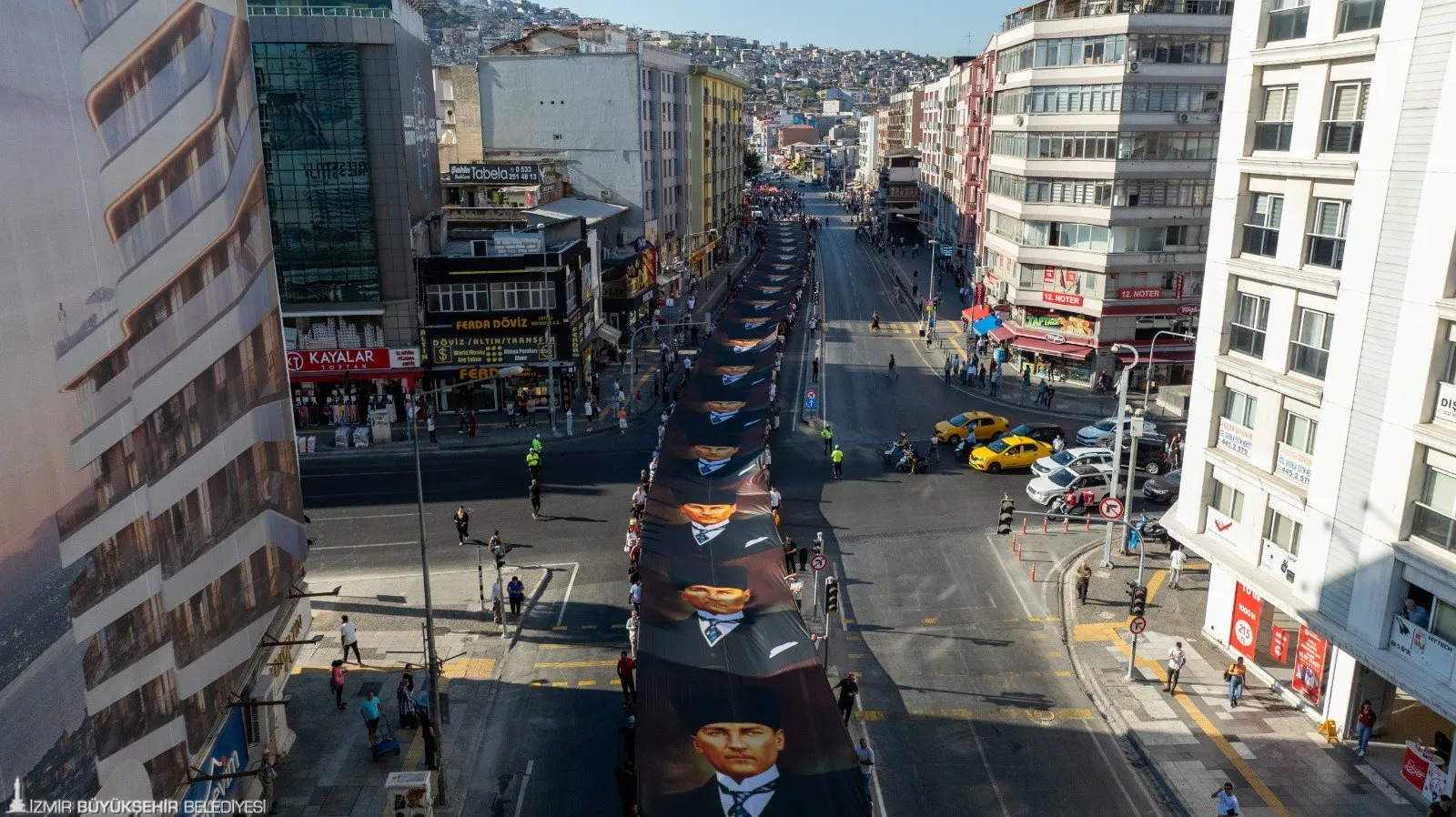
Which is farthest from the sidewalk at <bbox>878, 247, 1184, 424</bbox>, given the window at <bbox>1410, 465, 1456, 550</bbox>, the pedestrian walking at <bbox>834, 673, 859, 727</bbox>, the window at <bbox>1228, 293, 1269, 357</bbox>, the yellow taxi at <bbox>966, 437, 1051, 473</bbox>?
the pedestrian walking at <bbox>834, 673, 859, 727</bbox>

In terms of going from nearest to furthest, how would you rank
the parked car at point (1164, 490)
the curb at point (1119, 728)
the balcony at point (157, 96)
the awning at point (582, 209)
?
the balcony at point (157, 96)
the curb at point (1119, 728)
the parked car at point (1164, 490)
the awning at point (582, 209)

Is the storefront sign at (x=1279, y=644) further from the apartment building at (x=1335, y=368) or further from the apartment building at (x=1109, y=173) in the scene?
the apartment building at (x=1109, y=173)

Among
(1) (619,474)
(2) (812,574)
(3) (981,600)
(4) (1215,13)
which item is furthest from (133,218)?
(4) (1215,13)

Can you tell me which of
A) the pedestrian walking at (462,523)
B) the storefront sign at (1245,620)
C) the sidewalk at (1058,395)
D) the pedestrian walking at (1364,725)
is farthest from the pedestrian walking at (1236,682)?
the sidewalk at (1058,395)

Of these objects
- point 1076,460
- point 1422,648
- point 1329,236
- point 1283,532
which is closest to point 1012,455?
point 1076,460

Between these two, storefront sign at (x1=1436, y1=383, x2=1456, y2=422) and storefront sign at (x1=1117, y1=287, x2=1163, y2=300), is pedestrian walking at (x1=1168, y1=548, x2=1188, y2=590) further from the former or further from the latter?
storefront sign at (x1=1117, y1=287, x2=1163, y2=300)

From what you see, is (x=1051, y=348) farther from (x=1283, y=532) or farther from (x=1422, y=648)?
(x=1422, y=648)

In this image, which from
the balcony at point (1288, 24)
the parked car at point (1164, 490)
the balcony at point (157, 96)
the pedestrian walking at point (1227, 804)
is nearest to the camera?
the balcony at point (157, 96)
